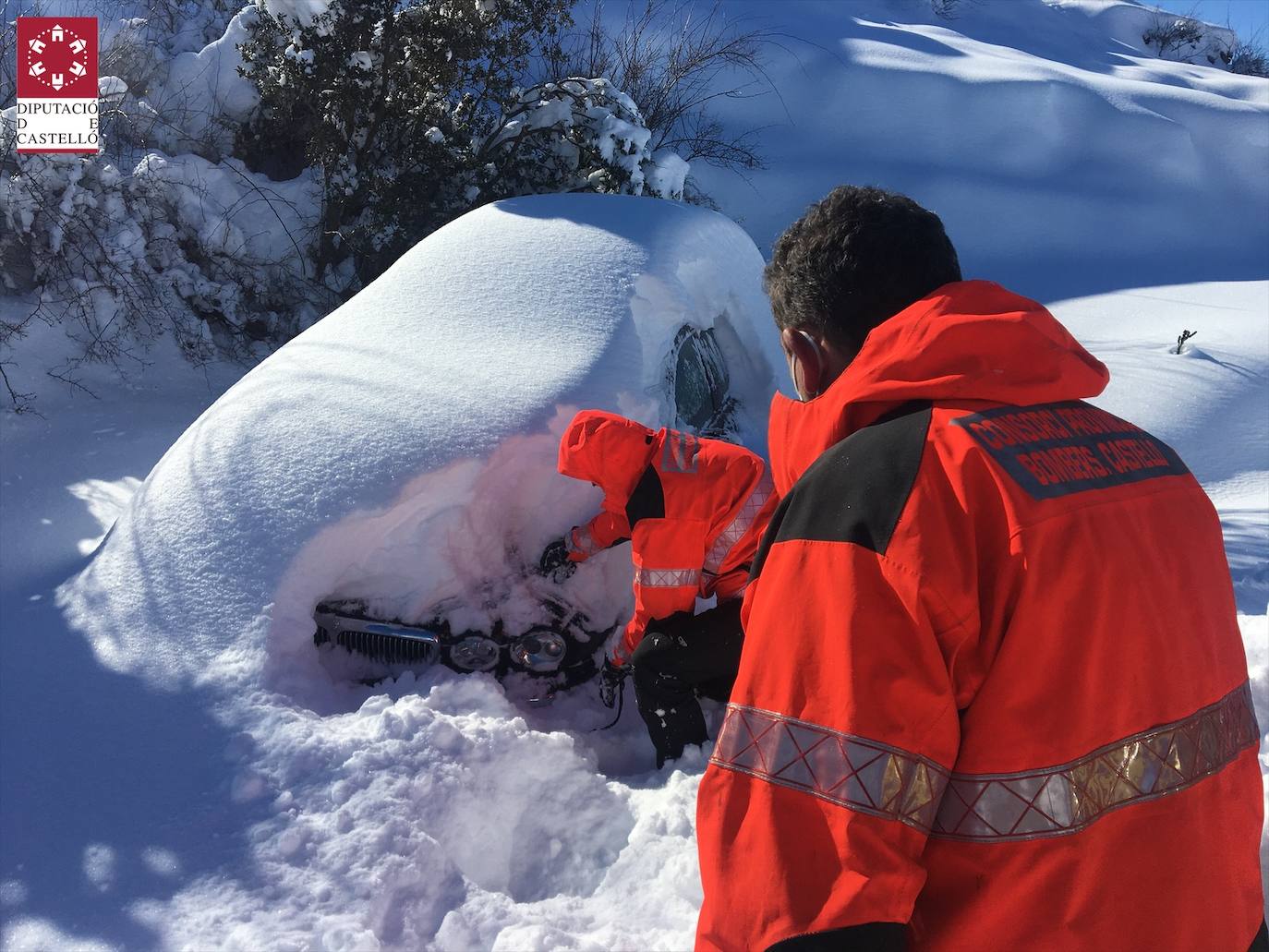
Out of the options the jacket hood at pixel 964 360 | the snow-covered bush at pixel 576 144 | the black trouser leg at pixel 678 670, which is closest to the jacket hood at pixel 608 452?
the black trouser leg at pixel 678 670

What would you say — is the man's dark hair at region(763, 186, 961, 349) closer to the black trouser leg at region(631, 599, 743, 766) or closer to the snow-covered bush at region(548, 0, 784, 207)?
the black trouser leg at region(631, 599, 743, 766)

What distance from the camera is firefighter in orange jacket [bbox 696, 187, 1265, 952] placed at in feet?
3.09

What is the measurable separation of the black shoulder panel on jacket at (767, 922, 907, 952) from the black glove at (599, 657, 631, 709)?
2.02m

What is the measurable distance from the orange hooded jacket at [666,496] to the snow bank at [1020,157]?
24.9 feet

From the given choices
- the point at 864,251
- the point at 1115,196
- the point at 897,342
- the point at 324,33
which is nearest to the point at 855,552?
the point at 897,342

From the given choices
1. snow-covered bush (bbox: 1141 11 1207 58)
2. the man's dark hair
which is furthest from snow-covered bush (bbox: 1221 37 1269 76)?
the man's dark hair

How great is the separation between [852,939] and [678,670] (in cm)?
173

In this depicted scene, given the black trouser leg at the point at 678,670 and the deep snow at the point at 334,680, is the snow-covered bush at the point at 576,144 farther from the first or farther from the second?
the black trouser leg at the point at 678,670

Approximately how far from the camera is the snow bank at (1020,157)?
9.95 m

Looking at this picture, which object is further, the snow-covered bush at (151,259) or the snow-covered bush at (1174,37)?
the snow-covered bush at (1174,37)

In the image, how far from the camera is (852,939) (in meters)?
0.93

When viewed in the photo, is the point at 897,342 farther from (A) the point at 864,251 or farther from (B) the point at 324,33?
(B) the point at 324,33

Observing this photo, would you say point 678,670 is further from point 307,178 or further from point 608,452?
point 307,178

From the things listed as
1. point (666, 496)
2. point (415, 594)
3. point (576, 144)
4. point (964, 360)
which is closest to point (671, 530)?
point (666, 496)
